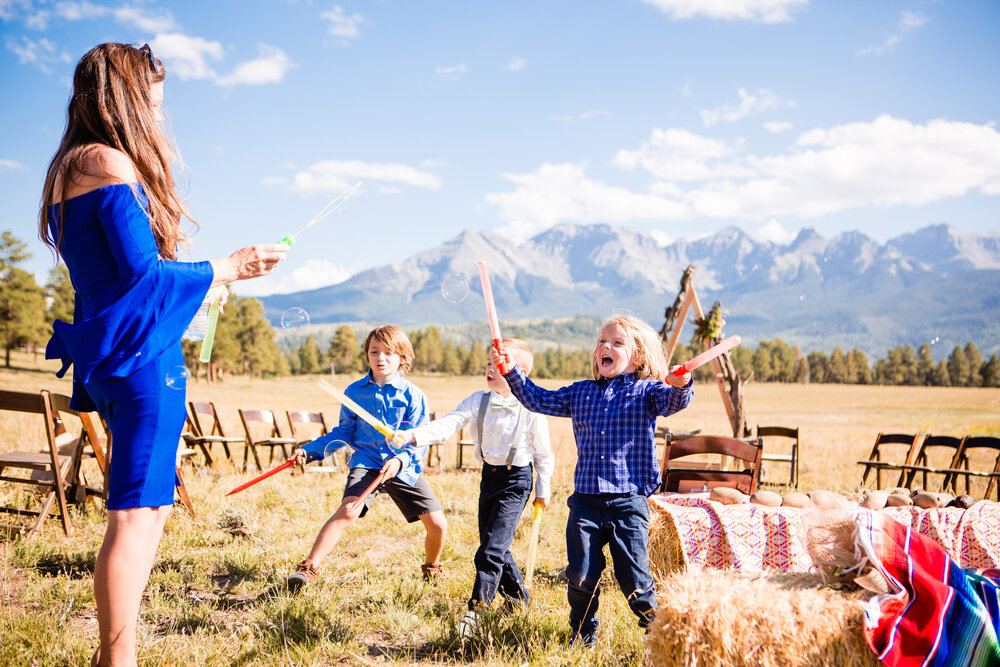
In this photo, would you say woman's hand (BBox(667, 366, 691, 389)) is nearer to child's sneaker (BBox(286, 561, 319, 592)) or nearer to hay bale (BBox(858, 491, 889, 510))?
hay bale (BBox(858, 491, 889, 510))

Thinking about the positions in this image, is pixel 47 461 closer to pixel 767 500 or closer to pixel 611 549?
pixel 611 549

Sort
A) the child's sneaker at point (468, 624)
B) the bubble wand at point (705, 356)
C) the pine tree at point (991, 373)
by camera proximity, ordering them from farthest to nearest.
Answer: the pine tree at point (991, 373)
the child's sneaker at point (468, 624)
the bubble wand at point (705, 356)

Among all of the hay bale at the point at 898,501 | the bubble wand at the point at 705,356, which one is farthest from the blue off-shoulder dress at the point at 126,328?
the hay bale at the point at 898,501

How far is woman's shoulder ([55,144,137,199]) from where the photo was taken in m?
2.64

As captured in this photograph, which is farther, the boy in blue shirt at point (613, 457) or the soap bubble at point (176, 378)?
the boy in blue shirt at point (613, 457)

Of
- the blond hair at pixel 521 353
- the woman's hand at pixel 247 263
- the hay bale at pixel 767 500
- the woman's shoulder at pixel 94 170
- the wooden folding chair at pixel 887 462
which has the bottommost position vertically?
the wooden folding chair at pixel 887 462

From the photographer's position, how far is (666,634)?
9.41ft

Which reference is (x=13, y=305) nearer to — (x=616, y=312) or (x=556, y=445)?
(x=556, y=445)

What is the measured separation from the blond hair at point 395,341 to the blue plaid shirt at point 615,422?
1.28 meters

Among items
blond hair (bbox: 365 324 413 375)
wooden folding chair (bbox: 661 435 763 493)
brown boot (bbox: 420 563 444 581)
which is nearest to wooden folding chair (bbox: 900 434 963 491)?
wooden folding chair (bbox: 661 435 763 493)

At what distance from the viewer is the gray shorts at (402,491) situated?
4641mm

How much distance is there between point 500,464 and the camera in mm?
4449

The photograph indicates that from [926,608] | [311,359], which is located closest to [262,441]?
[926,608]

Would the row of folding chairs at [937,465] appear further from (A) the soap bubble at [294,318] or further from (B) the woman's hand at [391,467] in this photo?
(A) the soap bubble at [294,318]
